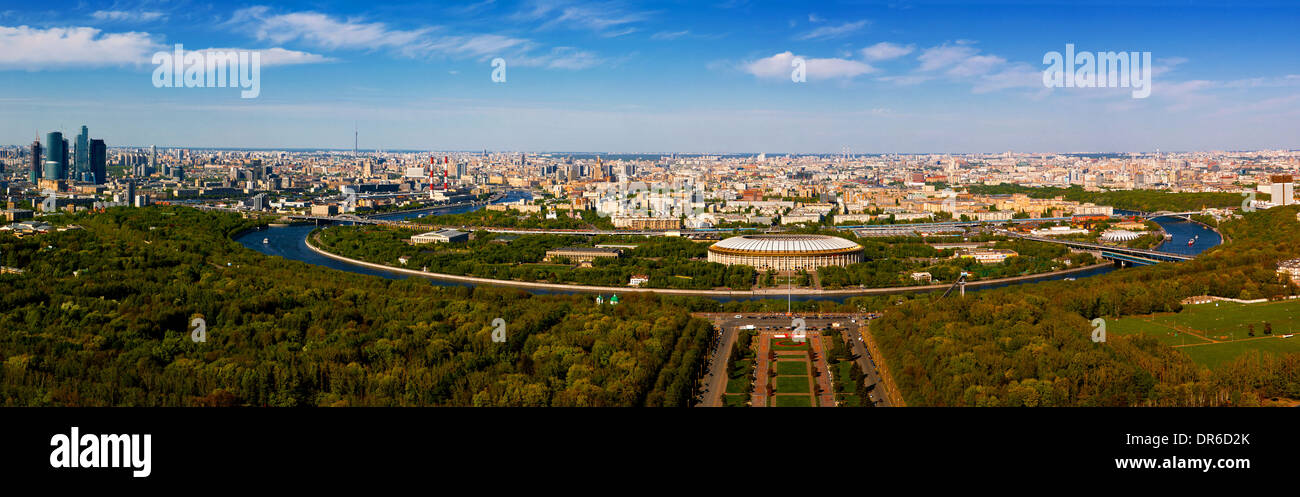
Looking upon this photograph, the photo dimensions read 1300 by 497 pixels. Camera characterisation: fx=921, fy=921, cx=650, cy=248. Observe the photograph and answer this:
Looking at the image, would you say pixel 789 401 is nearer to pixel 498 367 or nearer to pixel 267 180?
pixel 498 367

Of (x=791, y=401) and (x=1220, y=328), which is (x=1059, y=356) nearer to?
(x=791, y=401)

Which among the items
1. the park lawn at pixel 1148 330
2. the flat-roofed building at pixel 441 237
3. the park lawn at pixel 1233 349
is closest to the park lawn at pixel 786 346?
the park lawn at pixel 1148 330

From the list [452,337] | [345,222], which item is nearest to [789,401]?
[452,337]

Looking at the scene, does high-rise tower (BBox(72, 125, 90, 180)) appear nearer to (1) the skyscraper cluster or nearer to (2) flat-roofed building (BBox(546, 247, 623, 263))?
(1) the skyscraper cluster

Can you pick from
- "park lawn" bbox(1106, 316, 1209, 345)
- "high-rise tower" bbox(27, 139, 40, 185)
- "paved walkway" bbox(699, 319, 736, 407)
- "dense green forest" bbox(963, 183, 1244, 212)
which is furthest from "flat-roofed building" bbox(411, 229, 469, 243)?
"high-rise tower" bbox(27, 139, 40, 185)

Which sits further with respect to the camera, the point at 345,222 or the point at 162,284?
the point at 345,222

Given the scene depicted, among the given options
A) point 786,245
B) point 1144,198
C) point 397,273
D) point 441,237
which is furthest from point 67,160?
point 1144,198
